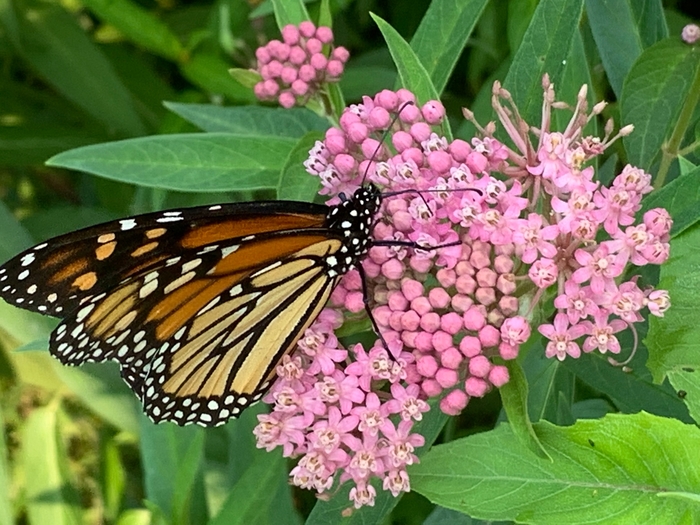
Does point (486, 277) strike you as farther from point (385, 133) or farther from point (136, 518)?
point (136, 518)

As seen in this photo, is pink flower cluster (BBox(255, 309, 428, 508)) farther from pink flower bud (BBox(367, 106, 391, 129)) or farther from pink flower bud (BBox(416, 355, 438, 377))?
pink flower bud (BBox(367, 106, 391, 129))

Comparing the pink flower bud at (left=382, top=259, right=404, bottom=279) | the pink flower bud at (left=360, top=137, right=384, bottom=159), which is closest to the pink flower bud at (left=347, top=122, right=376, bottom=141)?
the pink flower bud at (left=360, top=137, right=384, bottom=159)

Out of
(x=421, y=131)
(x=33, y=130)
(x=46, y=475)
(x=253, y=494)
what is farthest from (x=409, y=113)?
(x=33, y=130)

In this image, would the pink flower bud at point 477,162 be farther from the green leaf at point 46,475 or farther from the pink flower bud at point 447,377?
the green leaf at point 46,475

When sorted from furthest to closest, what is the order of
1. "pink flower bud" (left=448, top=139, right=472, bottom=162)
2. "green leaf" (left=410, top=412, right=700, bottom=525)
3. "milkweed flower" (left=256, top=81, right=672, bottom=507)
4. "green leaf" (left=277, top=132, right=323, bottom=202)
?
1. "green leaf" (left=277, top=132, right=323, bottom=202)
2. "pink flower bud" (left=448, top=139, right=472, bottom=162)
3. "milkweed flower" (left=256, top=81, right=672, bottom=507)
4. "green leaf" (left=410, top=412, right=700, bottom=525)

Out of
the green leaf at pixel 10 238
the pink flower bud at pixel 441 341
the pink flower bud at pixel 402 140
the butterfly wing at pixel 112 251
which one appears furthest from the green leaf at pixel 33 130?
the pink flower bud at pixel 441 341

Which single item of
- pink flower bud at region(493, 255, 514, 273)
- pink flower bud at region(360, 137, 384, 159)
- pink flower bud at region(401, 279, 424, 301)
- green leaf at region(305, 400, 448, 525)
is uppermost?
pink flower bud at region(360, 137, 384, 159)
